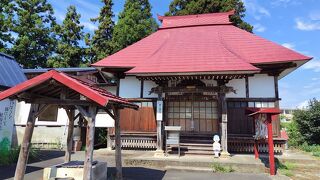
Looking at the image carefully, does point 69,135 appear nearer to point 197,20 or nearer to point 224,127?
point 224,127

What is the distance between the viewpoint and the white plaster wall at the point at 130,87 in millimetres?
13062

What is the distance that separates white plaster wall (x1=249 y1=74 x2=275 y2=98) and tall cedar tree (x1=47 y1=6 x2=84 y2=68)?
1741 cm

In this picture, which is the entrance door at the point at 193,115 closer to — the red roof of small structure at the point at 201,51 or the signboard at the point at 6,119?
the red roof of small structure at the point at 201,51

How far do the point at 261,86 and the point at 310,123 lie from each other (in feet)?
24.6

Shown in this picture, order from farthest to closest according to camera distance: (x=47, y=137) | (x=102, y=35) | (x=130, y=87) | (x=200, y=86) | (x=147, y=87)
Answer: (x=102, y=35)
(x=47, y=137)
(x=130, y=87)
(x=147, y=87)
(x=200, y=86)

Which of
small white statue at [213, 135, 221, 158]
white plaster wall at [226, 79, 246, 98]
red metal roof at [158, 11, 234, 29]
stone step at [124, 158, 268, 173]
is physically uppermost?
red metal roof at [158, 11, 234, 29]

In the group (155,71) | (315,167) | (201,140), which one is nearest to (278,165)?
(315,167)

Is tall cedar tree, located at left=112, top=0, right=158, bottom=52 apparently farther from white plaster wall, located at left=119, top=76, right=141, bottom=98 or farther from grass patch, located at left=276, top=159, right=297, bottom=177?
grass patch, located at left=276, top=159, right=297, bottom=177

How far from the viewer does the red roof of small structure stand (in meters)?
10.9

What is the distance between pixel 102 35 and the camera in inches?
977

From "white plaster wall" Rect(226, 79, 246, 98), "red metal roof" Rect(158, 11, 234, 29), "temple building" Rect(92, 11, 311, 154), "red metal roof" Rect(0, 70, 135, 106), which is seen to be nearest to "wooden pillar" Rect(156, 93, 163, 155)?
"temple building" Rect(92, 11, 311, 154)

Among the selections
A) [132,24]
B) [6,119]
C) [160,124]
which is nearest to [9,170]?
[6,119]

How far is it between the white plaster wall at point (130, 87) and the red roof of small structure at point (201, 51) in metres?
0.98

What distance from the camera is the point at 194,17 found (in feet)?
55.8
